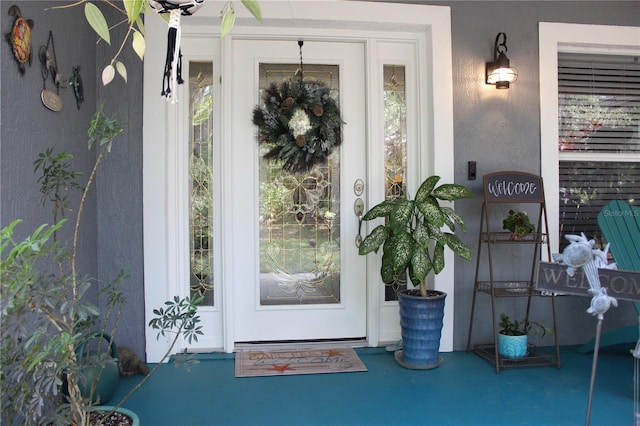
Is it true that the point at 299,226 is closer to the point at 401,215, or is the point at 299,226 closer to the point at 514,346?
the point at 401,215

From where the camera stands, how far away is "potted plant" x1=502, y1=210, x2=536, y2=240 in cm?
302

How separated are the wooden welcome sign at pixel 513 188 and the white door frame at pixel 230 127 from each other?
270 mm

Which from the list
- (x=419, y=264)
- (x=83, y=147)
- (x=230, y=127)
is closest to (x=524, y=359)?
(x=419, y=264)

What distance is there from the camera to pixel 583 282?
1670 millimetres

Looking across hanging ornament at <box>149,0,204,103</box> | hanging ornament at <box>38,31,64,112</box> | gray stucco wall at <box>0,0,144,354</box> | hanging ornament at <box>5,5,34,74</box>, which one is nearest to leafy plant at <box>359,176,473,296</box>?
gray stucco wall at <box>0,0,144,354</box>

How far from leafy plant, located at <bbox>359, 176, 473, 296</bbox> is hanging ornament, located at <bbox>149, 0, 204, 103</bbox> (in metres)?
1.67

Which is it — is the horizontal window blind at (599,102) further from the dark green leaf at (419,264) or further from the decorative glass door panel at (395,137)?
the dark green leaf at (419,264)

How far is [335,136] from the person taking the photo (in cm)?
331

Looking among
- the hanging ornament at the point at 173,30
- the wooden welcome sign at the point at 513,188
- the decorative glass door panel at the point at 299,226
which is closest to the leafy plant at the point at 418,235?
the wooden welcome sign at the point at 513,188

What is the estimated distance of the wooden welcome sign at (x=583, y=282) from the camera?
5.22 ft

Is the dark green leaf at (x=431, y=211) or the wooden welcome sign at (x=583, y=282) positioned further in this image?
the dark green leaf at (x=431, y=211)

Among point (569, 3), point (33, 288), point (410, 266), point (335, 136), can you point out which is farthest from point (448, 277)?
point (33, 288)

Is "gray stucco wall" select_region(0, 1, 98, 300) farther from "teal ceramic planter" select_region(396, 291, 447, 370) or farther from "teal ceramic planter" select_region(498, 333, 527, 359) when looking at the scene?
"teal ceramic planter" select_region(498, 333, 527, 359)

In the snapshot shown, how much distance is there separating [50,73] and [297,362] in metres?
2.10
